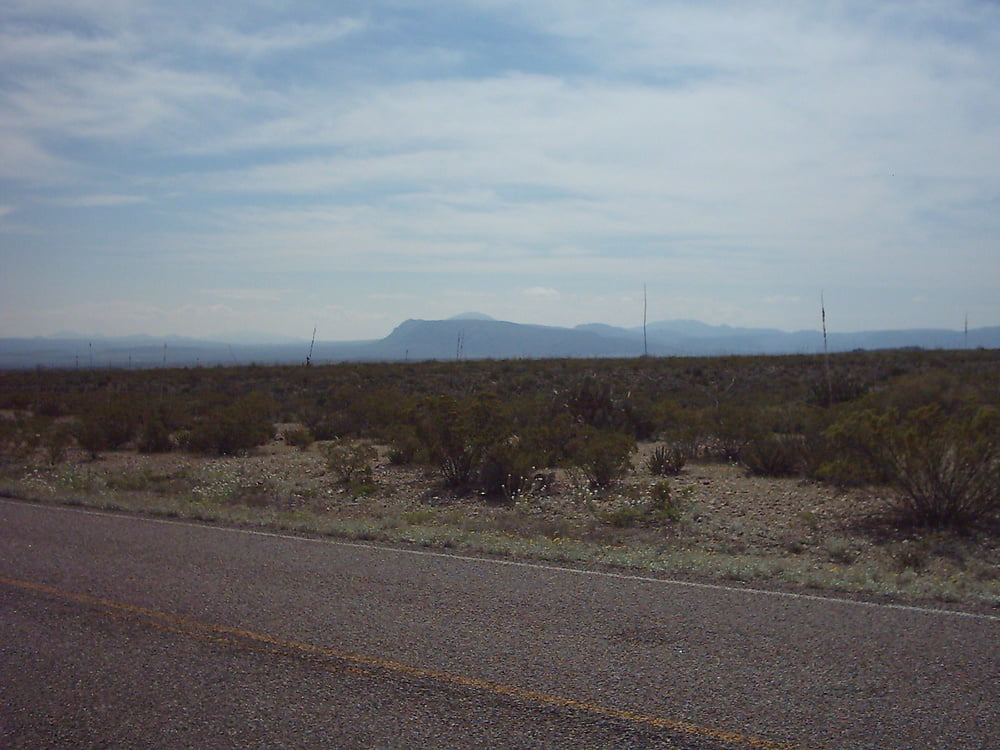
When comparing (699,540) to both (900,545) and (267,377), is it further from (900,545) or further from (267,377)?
(267,377)

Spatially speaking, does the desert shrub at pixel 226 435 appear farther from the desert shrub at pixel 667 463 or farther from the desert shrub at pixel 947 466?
the desert shrub at pixel 947 466

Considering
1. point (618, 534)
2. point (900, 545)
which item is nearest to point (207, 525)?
point (618, 534)

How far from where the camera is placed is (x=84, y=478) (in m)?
17.1

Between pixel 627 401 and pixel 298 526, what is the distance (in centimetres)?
1398

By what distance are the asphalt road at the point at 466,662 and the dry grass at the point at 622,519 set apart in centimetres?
123

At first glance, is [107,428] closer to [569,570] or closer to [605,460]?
[605,460]

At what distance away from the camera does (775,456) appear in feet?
53.0

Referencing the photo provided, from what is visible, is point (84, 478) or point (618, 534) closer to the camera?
point (618, 534)

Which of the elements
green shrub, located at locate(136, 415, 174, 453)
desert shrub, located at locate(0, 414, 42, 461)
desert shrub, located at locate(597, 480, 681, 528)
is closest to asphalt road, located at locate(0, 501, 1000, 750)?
desert shrub, located at locate(597, 480, 681, 528)

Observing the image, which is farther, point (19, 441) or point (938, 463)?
point (19, 441)

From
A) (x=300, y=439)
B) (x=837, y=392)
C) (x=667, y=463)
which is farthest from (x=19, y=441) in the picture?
(x=837, y=392)

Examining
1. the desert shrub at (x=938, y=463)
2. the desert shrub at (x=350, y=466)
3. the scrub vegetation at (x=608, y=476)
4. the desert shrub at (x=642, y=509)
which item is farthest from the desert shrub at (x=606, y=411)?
the desert shrub at (x=938, y=463)

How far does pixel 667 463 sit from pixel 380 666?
12.1 m

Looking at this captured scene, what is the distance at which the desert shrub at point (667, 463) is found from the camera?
55.0 feet
